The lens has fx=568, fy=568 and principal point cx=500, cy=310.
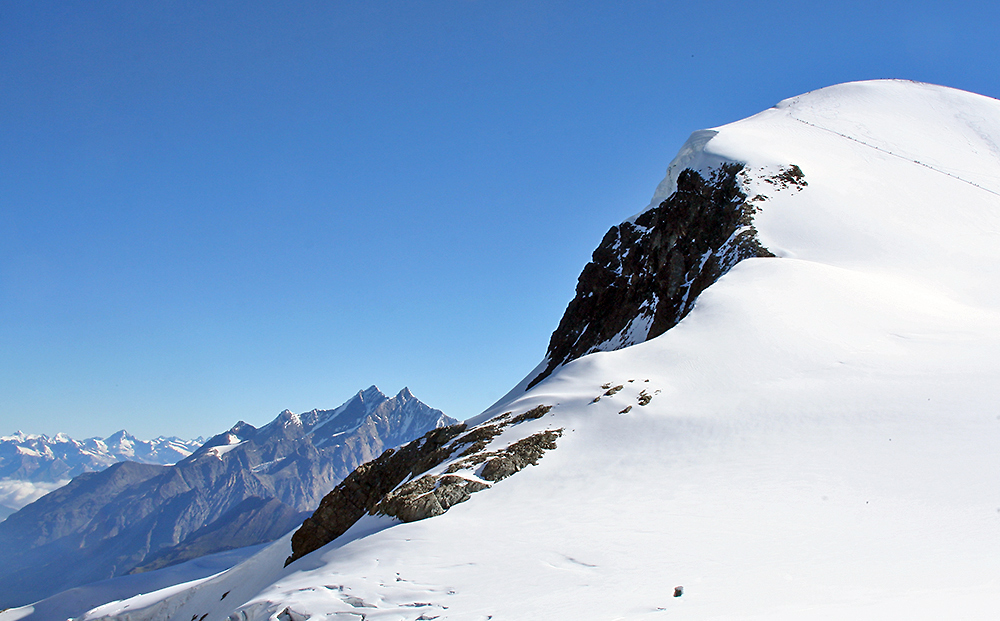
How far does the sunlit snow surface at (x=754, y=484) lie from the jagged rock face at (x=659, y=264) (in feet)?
15.6

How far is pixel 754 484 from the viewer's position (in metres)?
15.3

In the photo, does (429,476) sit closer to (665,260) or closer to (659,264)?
(665,260)

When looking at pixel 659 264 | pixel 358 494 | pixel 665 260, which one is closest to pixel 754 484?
pixel 358 494

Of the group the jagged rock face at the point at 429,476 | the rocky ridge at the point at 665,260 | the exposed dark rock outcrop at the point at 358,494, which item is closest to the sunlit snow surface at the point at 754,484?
the jagged rock face at the point at 429,476

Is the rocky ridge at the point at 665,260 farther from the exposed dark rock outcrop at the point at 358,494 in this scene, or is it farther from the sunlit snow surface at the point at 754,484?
the exposed dark rock outcrop at the point at 358,494

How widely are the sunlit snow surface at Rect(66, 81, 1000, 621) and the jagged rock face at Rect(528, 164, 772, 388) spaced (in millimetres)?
4761

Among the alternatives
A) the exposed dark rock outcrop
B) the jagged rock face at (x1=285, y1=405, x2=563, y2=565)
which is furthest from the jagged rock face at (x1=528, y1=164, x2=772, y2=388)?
the exposed dark rock outcrop

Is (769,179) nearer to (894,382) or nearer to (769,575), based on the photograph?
(894,382)

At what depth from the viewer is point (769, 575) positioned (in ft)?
32.6

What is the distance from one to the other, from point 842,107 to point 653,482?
7576cm

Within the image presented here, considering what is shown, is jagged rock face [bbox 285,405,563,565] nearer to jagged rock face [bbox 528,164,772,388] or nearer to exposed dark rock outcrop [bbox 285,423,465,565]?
exposed dark rock outcrop [bbox 285,423,465,565]

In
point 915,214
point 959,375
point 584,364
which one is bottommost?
point 959,375

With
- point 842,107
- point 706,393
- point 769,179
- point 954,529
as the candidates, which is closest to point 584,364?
point 706,393

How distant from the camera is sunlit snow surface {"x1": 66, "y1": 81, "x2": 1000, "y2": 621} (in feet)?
32.2
